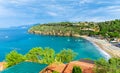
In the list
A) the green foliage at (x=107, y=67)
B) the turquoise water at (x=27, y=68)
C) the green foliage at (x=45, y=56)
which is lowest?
the green foliage at (x=45, y=56)

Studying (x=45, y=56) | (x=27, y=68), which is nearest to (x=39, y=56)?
(x=45, y=56)

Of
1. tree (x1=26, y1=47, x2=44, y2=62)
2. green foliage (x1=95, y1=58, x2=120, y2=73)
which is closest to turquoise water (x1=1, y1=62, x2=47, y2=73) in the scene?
tree (x1=26, y1=47, x2=44, y2=62)

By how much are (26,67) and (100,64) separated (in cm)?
2020

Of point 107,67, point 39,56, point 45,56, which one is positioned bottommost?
point 39,56

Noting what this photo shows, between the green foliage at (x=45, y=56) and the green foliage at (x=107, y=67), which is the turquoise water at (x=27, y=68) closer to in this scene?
the green foliage at (x=45, y=56)

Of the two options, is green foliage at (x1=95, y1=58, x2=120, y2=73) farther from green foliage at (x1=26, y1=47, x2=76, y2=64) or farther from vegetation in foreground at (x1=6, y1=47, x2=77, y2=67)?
green foliage at (x1=26, y1=47, x2=76, y2=64)

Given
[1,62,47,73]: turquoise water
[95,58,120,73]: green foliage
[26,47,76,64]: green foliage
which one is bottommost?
[26,47,76,64]: green foliage

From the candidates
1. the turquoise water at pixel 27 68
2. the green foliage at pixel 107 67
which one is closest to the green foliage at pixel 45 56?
the turquoise water at pixel 27 68

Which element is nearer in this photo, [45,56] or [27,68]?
[27,68]

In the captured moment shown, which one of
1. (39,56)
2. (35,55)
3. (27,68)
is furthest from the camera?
(39,56)

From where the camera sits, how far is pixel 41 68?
50312 mm

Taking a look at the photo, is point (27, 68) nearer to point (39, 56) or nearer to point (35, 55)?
point (35, 55)

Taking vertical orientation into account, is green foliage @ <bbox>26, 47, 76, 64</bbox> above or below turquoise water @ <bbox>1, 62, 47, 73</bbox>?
below

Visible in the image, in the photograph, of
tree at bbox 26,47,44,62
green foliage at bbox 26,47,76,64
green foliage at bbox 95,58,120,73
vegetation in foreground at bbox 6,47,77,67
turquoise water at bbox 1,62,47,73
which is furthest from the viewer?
tree at bbox 26,47,44,62
